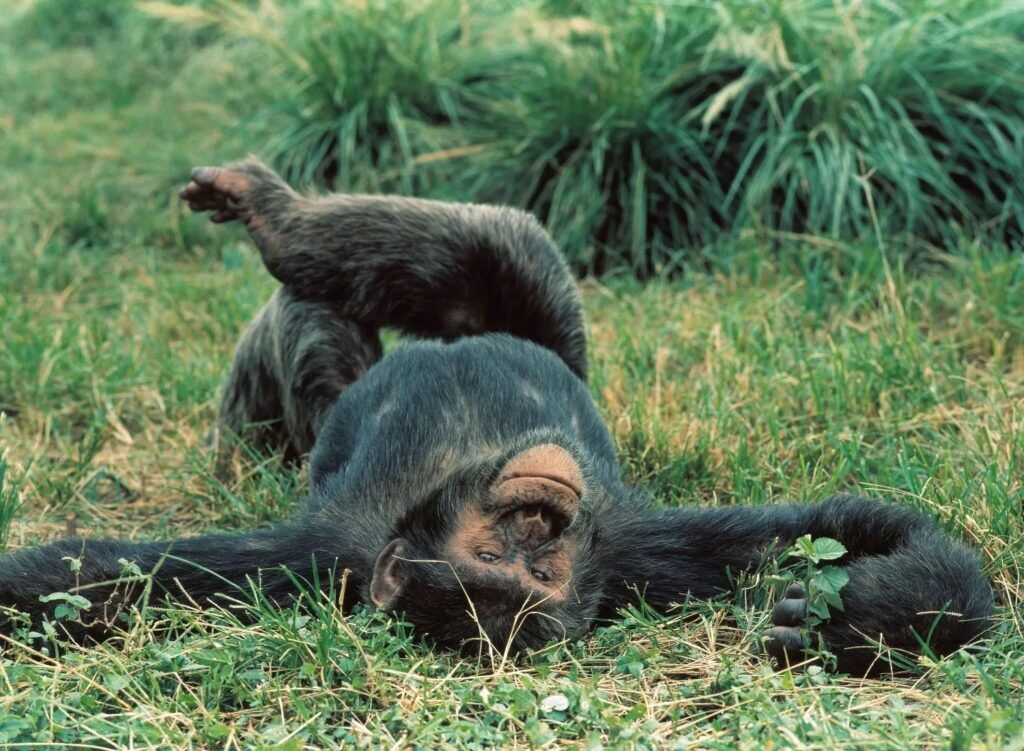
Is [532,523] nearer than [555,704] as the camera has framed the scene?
No

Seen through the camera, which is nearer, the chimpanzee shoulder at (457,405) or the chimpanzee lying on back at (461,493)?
the chimpanzee lying on back at (461,493)

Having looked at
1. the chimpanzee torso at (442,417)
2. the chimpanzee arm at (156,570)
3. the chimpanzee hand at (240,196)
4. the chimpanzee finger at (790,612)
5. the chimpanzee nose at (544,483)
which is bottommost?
the chimpanzee arm at (156,570)

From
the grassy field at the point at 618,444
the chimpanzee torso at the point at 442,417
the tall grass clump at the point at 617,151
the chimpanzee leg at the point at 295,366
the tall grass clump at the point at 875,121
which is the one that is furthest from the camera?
the tall grass clump at the point at 617,151

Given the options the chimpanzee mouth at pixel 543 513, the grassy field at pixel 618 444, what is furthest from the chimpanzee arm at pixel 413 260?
the chimpanzee mouth at pixel 543 513

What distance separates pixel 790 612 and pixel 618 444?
4.43 ft

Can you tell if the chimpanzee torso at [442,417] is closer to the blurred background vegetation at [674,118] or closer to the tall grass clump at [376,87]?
the blurred background vegetation at [674,118]

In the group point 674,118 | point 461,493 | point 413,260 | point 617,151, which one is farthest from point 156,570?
point 674,118

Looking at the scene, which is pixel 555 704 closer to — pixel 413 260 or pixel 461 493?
pixel 461 493

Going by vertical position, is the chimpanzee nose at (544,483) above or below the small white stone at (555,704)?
above

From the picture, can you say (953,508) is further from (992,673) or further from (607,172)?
(607,172)

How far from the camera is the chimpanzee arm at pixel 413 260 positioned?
395 cm

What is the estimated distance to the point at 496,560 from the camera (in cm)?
276

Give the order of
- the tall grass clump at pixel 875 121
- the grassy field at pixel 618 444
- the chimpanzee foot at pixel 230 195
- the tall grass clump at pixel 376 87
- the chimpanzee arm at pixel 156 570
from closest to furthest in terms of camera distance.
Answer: the grassy field at pixel 618 444 < the chimpanzee arm at pixel 156 570 < the chimpanzee foot at pixel 230 195 < the tall grass clump at pixel 875 121 < the tall grass clump at pixel 376 87

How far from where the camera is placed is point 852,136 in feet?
20.3
